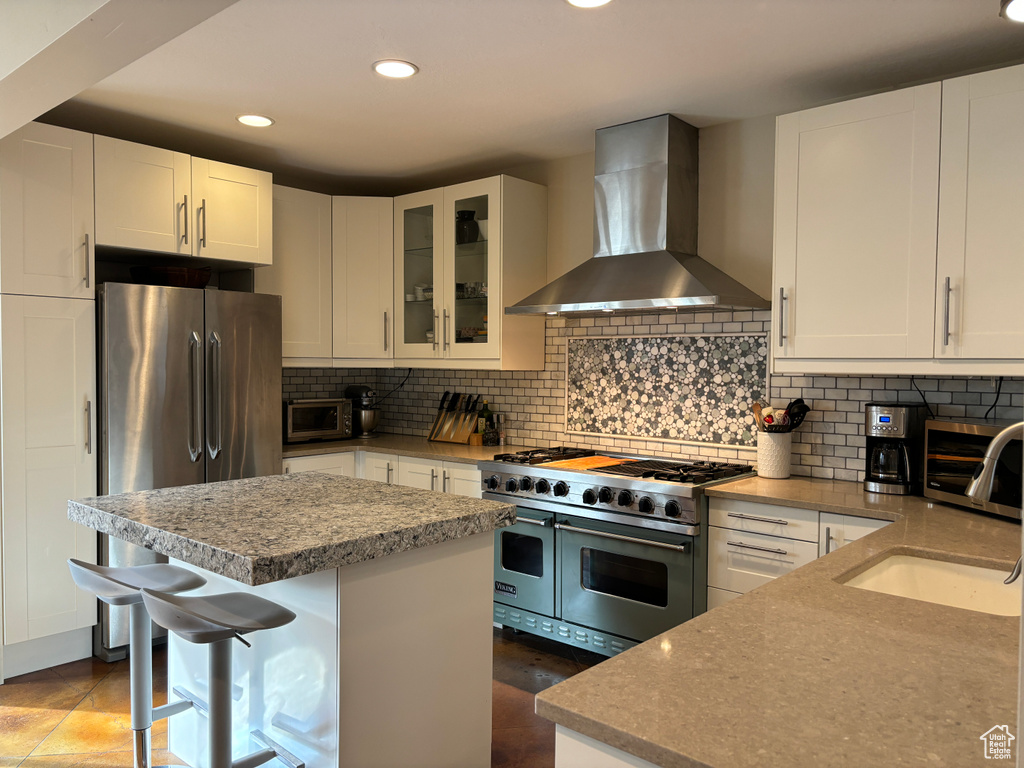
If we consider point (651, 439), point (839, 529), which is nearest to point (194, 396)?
point (651, 439)

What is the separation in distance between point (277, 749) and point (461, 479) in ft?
6.67

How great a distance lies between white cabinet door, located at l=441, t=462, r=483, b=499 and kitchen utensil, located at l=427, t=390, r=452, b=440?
73cm

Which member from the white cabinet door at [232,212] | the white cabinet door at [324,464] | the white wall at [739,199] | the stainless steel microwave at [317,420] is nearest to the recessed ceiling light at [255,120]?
the white cabinet door at [232,212]

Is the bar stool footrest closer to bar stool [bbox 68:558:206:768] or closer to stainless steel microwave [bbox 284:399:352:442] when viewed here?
bar stool [bbox 68:558:206:768]

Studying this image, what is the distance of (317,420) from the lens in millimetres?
A: 4664

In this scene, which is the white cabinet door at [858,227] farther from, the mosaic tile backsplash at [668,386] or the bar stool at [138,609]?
the bar stool at [138,609]

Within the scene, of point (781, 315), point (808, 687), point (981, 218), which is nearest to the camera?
point (808, 687)

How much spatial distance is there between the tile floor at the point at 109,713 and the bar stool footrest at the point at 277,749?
64 cm

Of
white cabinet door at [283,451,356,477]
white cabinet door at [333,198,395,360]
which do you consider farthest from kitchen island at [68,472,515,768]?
white cabinet door at [333,198,395,360]

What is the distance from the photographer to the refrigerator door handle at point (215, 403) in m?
3.71

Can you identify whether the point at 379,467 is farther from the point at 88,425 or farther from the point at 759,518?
the point at 759,518

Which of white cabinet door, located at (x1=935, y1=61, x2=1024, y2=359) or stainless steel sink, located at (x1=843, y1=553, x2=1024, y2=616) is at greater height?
white cabinet door, located at (x1=935, y1=61, x2=1024, y2=359)

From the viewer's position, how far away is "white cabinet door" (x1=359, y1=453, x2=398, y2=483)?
14.2 feet

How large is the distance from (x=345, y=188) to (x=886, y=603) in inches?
171
